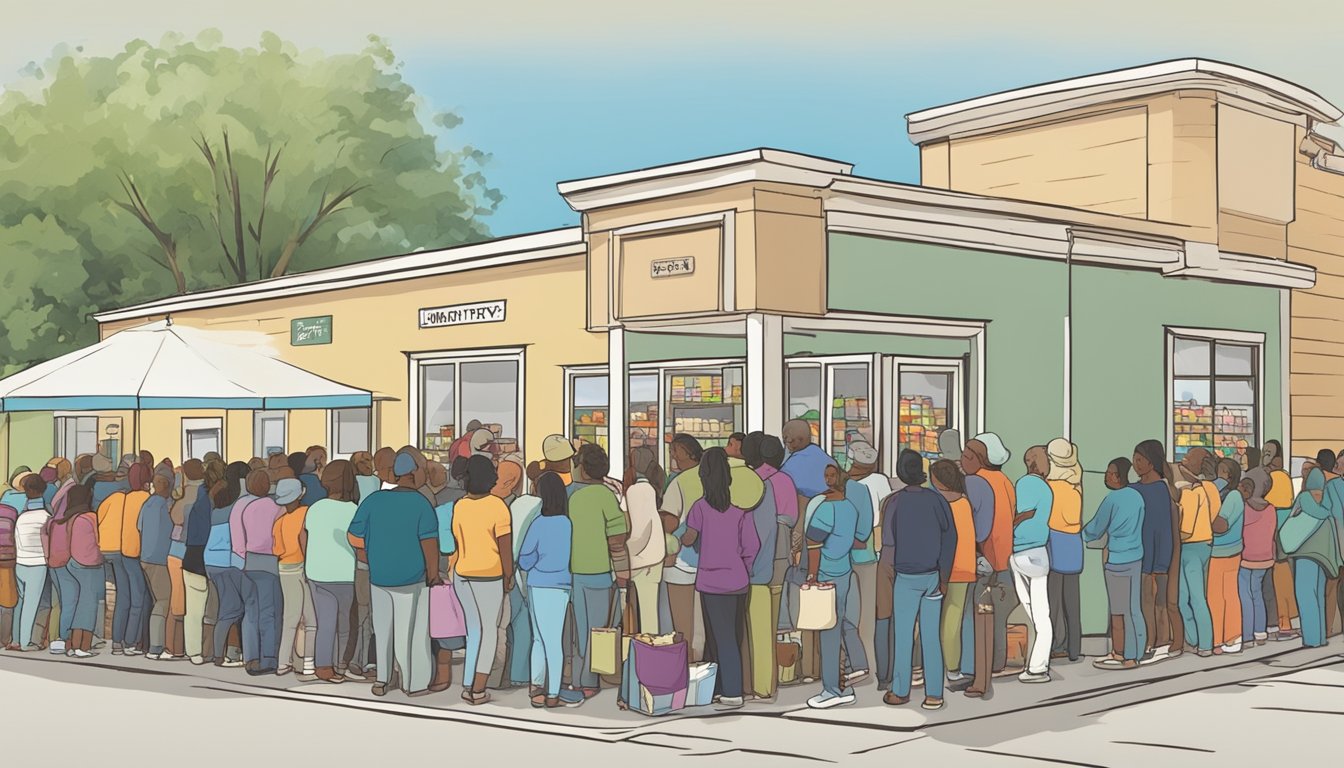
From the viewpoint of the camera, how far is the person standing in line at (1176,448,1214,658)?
13.3 meters

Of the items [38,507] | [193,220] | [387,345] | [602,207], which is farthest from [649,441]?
[193,220]

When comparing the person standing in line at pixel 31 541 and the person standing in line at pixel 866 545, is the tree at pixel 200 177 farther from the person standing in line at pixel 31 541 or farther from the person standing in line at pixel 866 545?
the person standing in line at pixel 866 545

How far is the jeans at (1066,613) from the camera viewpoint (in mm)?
12836

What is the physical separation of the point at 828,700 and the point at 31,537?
299 inches

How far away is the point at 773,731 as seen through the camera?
10.3 m

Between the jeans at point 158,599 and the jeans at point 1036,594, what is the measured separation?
745cm

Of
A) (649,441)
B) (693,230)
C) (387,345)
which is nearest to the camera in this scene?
(693,230)

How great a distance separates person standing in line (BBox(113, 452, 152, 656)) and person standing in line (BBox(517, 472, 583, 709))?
4400mm

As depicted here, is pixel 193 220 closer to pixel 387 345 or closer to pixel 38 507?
pixel 387 345

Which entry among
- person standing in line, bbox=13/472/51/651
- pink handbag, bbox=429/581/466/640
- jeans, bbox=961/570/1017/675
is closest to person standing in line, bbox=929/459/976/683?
jeans, bbox=961/570/1017/675

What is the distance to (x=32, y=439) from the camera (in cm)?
2606

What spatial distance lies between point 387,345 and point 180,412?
5.61 metres

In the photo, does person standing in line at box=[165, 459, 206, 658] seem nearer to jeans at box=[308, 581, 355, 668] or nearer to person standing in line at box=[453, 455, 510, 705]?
jeans at box=[308, 581, 355, 668]

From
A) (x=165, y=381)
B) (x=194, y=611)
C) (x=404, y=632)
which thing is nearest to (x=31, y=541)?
(x=194, y=611)
